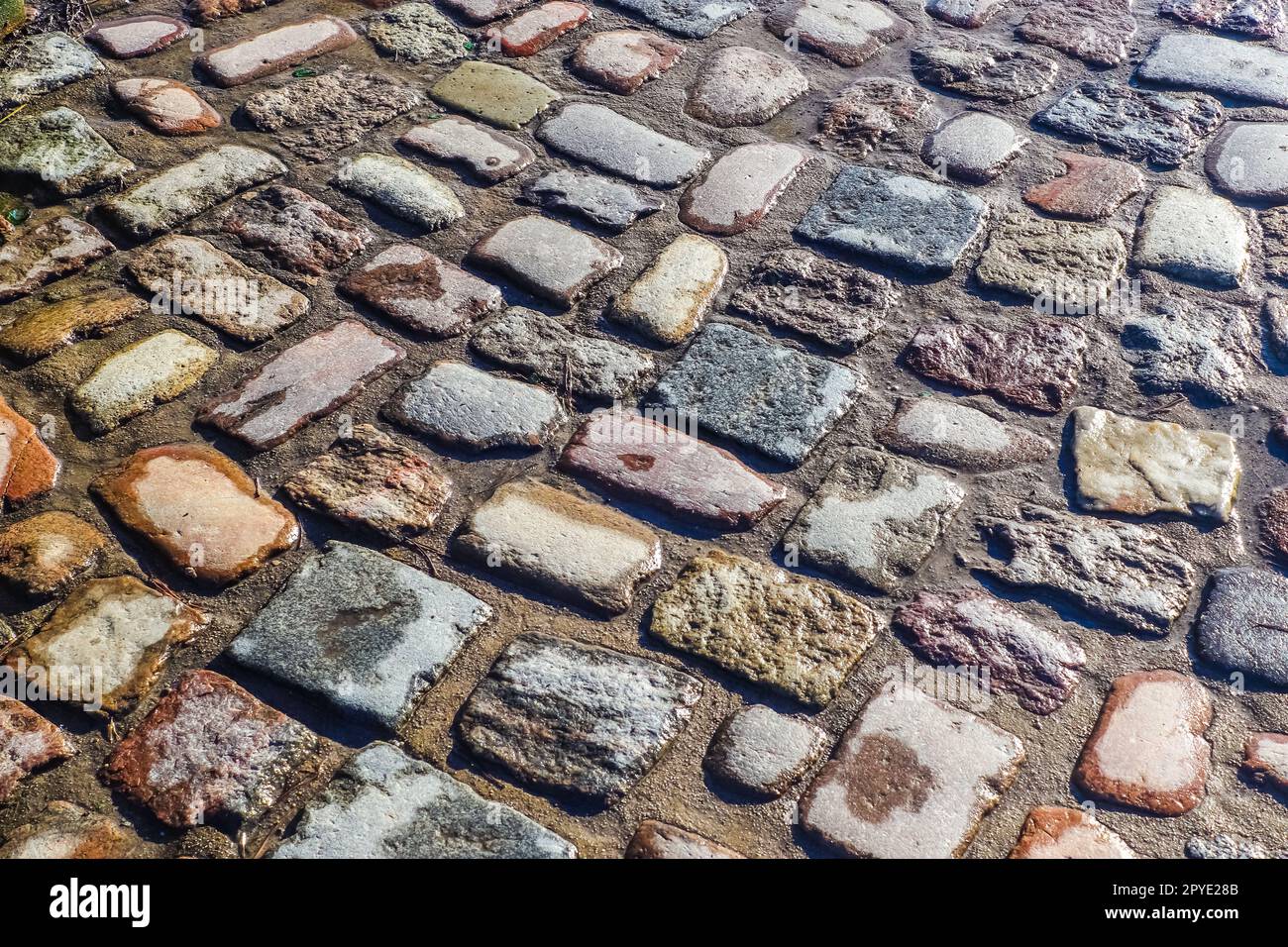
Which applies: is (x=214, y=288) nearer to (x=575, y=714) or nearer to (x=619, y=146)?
A: (x=619, y=146)

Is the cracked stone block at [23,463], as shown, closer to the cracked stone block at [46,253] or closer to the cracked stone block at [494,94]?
the cracked stone block at [46,253]

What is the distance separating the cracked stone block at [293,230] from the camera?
2.45 metres

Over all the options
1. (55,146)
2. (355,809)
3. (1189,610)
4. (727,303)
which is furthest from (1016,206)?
(55,146)

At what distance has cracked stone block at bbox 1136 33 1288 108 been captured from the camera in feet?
10.6

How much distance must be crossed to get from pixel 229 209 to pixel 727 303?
1.16 metres

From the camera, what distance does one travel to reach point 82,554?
6.07 feet

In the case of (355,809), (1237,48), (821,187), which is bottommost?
(355,809)

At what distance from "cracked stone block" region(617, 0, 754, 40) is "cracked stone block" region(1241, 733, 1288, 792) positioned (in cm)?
240

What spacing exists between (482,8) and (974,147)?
1.48 meters

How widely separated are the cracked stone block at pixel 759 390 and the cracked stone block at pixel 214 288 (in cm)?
82

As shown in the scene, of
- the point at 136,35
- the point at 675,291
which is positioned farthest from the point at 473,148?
the point at 136,35

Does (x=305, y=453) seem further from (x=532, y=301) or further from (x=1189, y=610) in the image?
(x=1189, y=610)

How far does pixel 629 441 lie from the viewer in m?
2.16

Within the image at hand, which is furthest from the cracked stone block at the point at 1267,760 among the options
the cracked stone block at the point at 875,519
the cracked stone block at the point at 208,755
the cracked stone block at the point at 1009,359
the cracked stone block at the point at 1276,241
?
the cracked stone block at the point at 208,755
